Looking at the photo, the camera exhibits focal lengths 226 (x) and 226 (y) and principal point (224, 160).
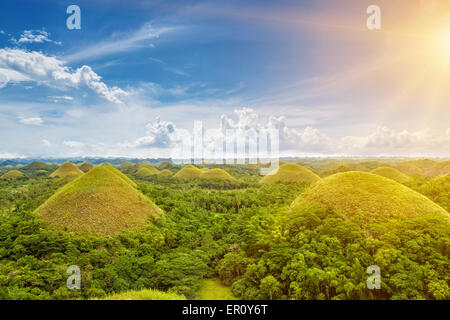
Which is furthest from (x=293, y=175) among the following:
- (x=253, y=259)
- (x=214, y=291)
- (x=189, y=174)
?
(x=214, y=291)

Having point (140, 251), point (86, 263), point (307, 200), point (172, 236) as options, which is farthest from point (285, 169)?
point (86, 263)

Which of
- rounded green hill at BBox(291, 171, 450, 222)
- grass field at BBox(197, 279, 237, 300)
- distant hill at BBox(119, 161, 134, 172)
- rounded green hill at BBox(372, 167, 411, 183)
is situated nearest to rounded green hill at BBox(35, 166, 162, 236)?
grass field at BBox(197, 279, 237, 300)

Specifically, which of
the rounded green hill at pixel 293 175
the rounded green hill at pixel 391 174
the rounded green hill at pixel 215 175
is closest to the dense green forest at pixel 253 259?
the rounded green hill at pixel 293 175

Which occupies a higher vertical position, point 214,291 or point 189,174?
point 189,174

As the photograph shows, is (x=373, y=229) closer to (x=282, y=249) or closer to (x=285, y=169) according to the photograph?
(x=282, y=249)

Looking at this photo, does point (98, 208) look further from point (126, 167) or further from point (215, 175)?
point (126, 167)

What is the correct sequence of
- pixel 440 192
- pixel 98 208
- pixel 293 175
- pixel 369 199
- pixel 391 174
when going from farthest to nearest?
pixel 391 174 < pixel 293 175 < pixel 440 192 < pixel 98 208 < pixel 369 199
